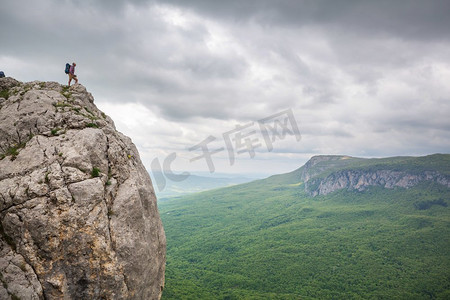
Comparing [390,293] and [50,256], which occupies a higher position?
Answer: [50,256]

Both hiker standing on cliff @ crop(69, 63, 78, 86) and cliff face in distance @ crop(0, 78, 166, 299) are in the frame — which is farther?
hiker standing on cliff @ crop(69, 63, 78, 86)

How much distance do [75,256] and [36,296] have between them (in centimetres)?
239

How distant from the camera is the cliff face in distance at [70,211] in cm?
1306

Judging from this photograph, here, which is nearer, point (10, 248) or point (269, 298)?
point (10, 248)

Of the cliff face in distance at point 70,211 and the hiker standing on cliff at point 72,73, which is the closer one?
the cliff face in distance at point 70,211

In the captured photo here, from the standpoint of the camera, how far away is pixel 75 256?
533 inches

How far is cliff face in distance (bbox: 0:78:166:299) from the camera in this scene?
13062 mm

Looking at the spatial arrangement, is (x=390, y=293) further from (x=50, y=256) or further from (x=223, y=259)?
(x=50, y=256)

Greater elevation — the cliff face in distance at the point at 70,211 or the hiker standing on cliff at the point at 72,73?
the hiker standing on cliff at the point at 72,73

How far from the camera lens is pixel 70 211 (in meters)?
13.8

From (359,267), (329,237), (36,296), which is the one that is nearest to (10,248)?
(36,296)

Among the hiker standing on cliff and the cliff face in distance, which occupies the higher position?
the hiker standing on cliff

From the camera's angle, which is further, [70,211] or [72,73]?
[72,73]

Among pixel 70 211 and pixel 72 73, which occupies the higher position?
pixel 72 73
